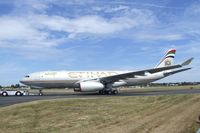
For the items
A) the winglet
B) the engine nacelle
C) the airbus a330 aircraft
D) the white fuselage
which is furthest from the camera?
the white fuselage

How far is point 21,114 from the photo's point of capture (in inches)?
745

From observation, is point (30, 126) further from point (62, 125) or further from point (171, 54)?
point (171, 54)

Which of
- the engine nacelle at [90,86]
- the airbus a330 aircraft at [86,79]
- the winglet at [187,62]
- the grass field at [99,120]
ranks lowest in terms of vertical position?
the grass field at [99,120]

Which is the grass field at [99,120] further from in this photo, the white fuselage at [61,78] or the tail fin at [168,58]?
the tail fin at [168,58]

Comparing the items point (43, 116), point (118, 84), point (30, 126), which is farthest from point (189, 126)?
point (118, 84)

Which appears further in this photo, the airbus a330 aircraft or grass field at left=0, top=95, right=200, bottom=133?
the airbus a330 aircraft

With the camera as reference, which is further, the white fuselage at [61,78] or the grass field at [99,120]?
the white fuselage at [61,78]

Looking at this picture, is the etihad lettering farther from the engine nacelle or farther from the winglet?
the winglet

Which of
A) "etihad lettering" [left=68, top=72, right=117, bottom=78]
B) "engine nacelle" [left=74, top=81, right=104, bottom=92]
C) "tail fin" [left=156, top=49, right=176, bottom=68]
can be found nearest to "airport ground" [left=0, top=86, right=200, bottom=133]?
"engine nacelle" [left=74, top=81, right=104, bottom=92]

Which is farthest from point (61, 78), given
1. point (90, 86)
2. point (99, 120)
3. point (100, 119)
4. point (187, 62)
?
point (99, 120)

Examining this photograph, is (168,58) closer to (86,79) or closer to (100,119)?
(86,79)

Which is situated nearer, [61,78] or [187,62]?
[187,62]

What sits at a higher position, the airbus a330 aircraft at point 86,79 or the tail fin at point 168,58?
the tail fin at point 168,58

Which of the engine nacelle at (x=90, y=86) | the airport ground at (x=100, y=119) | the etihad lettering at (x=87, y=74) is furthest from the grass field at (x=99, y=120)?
the etihad lettering at (x=87, y=74)
